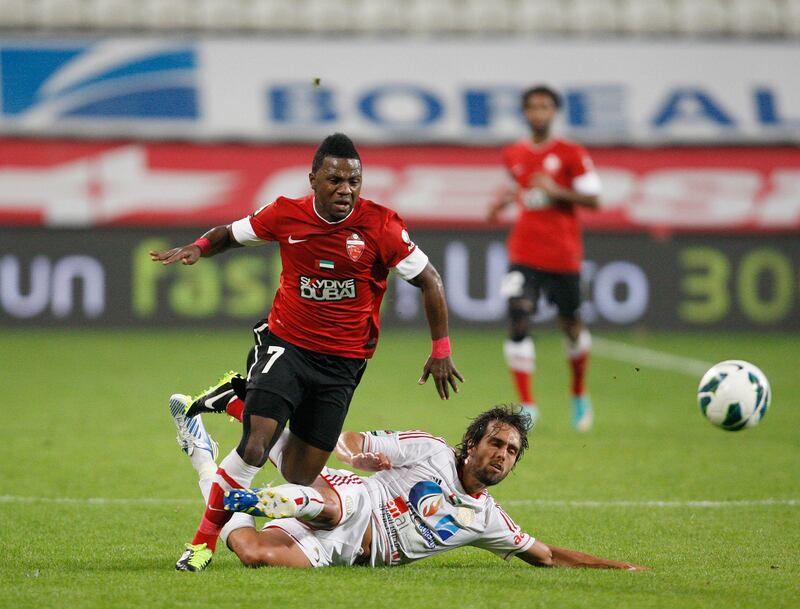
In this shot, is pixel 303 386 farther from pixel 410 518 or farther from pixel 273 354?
pixel 410 518

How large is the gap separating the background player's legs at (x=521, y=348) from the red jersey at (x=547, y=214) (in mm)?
430

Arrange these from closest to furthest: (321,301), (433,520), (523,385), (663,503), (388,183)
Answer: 1. (433,520)
2. (321,301)
3. (663,503)
4. (523,385)
5. (388,183)

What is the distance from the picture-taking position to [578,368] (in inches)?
415

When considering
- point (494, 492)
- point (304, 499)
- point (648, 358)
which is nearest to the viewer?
point (304, 499)

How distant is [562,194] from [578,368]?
1412 mm

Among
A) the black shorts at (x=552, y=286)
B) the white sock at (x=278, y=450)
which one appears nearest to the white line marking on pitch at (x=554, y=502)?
the white sock at (x=278, y=450)

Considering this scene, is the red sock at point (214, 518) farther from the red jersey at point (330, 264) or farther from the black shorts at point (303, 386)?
the red jersey at point (330, 264)

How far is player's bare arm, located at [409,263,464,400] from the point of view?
5809mm

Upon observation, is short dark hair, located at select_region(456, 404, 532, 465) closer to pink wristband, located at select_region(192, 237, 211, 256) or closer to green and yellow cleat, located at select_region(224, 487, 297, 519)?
green and yellow cleat, located at select_region(224, 487, 297, 519)

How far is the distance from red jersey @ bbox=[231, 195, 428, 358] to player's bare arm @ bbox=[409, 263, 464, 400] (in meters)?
0.06

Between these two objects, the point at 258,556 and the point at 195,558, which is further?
the point at 258,556

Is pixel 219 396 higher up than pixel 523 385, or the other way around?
pixel 219 396

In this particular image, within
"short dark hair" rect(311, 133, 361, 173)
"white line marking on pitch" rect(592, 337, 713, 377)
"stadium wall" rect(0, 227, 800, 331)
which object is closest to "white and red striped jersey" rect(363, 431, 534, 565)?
"short dark hair" rect(311, 133, 361, 173)

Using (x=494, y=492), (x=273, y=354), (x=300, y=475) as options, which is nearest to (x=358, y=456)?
(x=300, y=475)
